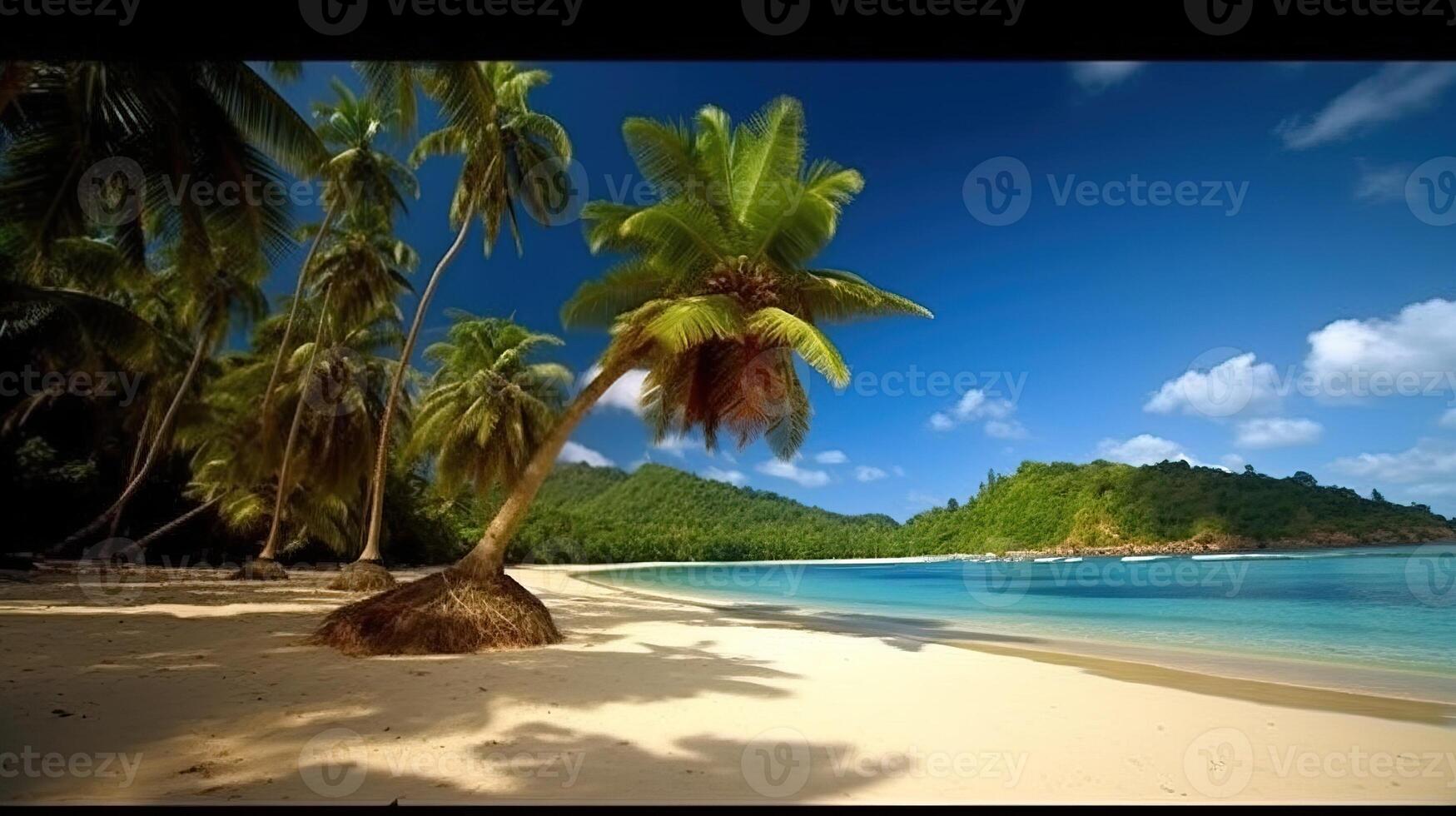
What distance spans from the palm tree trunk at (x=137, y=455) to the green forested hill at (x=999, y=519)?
2834cm

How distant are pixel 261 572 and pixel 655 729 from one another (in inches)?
759

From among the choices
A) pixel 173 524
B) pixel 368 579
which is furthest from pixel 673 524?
pixel 368 579

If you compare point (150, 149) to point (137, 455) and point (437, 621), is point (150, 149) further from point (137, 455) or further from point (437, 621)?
point (137, 455)

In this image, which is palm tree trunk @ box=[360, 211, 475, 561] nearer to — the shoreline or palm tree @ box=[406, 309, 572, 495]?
palm tree @ box=[406, 309, 572, 495]

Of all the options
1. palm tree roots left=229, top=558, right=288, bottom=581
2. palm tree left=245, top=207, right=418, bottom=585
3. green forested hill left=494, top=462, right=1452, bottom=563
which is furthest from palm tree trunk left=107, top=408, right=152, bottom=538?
green forested hill left=494, top=462, right=1452, bottom=563

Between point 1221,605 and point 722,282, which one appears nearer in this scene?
point 722,282

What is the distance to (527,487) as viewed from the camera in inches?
354

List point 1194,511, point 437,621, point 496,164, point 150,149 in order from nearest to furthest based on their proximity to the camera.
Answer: point 437,621 < point 150,149 < point 496,164 < point 1194,511

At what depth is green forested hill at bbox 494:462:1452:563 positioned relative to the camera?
5175 centimetres

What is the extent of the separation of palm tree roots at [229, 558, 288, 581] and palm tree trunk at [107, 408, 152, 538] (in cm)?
492

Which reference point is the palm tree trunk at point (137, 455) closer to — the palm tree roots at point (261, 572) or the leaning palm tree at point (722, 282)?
the palm tree roots at point (261, 572)

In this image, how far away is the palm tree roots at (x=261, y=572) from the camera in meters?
19.0

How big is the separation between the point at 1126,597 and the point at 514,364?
2418 centimetres

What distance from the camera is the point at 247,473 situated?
885 inches
